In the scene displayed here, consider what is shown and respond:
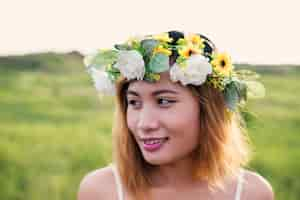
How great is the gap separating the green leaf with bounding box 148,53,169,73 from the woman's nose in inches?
6.6

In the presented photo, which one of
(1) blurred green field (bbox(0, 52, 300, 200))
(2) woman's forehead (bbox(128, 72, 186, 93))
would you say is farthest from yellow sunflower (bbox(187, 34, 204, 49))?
(1) blurred green field (bbox(0, 52, 300, 200))

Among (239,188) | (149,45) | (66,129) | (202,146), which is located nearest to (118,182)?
(202,146)

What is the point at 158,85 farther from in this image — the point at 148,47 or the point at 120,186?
the point at 120,186

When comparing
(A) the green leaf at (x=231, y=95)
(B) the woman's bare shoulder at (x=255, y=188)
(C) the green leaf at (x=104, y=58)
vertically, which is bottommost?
(B) the woman's bare shoulder at (x=255, y=188)

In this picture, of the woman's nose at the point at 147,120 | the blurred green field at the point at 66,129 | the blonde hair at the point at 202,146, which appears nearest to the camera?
the woman's nose at the point at 147,120

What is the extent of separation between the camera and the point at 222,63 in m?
3.79

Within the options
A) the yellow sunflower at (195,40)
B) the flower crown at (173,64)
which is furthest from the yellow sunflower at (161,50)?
the yellow sunflower at (195,40)

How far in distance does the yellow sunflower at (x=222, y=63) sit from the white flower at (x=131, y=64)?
0.33 meters

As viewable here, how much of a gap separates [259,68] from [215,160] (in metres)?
6.59

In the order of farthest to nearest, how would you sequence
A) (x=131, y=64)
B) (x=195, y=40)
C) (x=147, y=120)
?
(x=195, y=40) → (x=131, y=64) → (x=147, y=120)

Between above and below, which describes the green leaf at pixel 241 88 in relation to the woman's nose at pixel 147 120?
above

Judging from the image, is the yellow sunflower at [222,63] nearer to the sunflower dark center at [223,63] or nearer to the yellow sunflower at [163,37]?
the sunflower dark center at [223,63]

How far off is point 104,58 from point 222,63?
0.51 m

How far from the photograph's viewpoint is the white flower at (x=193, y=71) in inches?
141
